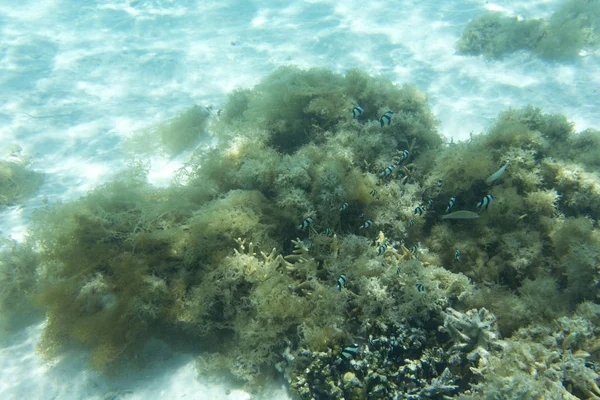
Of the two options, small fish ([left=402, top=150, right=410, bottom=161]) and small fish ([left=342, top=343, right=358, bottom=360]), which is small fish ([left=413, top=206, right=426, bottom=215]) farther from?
small fish ([left=342, top=343, right=358, bottom=360])

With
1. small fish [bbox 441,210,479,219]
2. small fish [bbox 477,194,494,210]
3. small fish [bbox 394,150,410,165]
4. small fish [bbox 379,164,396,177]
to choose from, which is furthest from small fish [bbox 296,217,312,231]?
small fish [bbox 477,194,494,210]

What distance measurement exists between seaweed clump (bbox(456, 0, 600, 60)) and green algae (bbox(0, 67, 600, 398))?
26.0ft

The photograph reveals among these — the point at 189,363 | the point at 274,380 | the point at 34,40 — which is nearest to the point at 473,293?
the point at 274,380

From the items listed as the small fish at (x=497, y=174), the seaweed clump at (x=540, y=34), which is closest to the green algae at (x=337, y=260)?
the small fish at (x=497, y=174)

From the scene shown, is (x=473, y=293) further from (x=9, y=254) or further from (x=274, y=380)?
(x=9, y=254)

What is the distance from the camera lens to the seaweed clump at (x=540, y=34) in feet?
37.6

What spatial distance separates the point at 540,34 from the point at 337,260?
13.7m

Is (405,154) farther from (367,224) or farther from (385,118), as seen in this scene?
(367,224)

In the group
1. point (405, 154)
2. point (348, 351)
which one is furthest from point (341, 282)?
point (405, 154)

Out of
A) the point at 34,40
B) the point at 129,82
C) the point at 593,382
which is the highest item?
A: the point at 34,40

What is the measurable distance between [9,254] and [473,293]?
792 centimetres

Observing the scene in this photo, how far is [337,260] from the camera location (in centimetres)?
477

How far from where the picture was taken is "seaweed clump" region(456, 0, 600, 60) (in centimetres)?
1145

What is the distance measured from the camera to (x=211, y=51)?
14422mm
